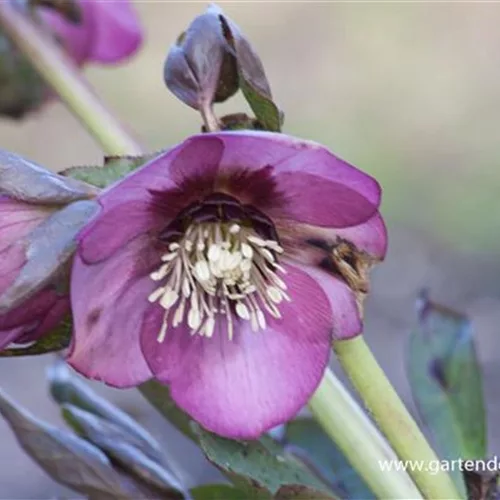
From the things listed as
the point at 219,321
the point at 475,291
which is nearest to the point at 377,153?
the point at 475,291

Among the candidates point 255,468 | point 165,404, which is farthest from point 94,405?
point 255,468

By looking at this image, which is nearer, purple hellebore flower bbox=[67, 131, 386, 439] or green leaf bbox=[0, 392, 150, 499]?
purple hellebore flower bbox=[67, 131, 386, 439]

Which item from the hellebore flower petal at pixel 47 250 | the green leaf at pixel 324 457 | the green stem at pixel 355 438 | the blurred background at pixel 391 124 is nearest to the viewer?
the hellebore flower petal at pixel 47 250

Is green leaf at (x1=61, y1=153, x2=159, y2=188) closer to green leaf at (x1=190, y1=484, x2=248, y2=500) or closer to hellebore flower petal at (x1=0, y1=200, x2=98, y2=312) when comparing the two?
hellebore flower petal at (x1=0, y1=200, x2=98, y2=312)

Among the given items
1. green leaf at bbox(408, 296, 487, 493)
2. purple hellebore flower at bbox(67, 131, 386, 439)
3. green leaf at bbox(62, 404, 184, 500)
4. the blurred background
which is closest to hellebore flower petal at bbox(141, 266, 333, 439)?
purple hellebore flower at bbox(67, 131, 386, 439)

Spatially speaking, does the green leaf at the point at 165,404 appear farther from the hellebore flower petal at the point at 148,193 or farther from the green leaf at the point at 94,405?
the hellebore flower petal at the point at 148,193

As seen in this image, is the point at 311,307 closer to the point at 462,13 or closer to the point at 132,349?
the point at 132,349

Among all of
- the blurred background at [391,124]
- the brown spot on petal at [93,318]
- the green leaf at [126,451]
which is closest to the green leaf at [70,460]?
the green leaf at [126,451]
